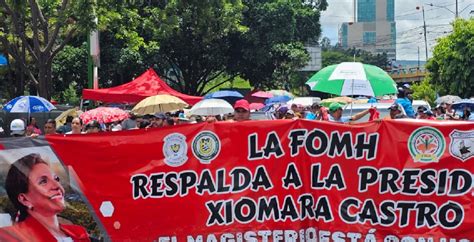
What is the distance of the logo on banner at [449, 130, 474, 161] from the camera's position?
20.1ft

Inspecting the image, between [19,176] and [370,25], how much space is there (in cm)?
14583

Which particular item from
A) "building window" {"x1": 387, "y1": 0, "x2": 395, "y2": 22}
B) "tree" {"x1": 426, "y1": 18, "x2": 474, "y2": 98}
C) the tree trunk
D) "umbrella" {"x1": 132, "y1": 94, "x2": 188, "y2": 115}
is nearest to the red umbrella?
"umbrella" {"x1": 132, "y1": 94, "x2": 188, "y2": 115}

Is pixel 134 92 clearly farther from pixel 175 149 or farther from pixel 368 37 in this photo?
pixel 368 37

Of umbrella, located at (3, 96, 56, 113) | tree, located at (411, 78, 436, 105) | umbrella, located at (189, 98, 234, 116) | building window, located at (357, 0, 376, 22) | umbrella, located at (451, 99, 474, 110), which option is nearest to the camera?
umbrella, located at (189, 98, 234, 116)

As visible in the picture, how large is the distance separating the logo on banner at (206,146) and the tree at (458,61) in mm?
33711

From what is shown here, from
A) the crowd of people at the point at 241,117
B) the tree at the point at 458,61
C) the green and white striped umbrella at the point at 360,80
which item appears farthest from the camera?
the tree at the point at 458,61

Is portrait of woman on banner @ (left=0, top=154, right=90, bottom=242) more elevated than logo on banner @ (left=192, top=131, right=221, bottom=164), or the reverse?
logo on banner @ (left=192, top=131, right=221, bottom=164)

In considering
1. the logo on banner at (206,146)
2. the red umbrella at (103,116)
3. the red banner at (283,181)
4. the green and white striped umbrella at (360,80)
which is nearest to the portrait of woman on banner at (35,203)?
the red banner at (283,181)

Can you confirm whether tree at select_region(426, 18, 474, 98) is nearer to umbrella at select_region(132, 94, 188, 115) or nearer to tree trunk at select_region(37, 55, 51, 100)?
umbrella at select_region(132, 94, 188, 115)

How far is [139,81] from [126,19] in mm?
1760

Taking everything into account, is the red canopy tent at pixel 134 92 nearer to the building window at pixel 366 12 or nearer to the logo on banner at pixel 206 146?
the logo on banner at pixel 206 146

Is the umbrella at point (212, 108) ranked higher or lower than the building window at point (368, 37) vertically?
Result: lower

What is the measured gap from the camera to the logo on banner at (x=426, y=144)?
6.13m

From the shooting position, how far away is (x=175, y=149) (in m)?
6.19
